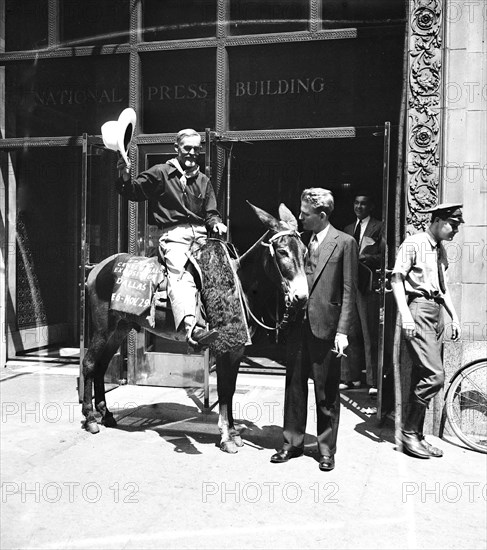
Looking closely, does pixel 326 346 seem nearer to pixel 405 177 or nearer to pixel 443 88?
pixel 405 177

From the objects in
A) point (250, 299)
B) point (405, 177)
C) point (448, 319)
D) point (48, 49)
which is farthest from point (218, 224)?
point (48, 49)

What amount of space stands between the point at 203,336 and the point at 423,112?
305cm

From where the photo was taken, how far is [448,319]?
6715 mm

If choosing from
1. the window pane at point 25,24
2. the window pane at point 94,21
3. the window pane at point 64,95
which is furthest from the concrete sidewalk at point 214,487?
the window pane at point 25,24

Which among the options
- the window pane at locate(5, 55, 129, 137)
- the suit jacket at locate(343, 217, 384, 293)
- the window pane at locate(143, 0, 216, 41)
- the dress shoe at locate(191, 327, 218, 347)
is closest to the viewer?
the dress shoe at locate(191, 327, 218, 347)

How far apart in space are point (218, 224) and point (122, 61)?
4.08 meters

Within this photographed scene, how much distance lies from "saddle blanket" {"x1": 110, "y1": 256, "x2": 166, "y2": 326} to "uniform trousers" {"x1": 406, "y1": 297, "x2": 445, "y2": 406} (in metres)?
2.39

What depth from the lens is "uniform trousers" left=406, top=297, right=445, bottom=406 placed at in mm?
6172

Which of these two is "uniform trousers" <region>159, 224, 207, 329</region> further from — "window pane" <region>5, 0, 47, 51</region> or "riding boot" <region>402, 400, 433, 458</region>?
"window pane" <region>5, 0, 47, 51</region>

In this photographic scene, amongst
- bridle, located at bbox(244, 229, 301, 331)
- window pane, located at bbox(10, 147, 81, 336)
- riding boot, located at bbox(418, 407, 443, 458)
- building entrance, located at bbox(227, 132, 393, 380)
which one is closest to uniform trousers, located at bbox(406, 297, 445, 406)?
riding boot, located at bbox(418, 407, 443, 458)

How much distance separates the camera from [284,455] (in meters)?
5.99

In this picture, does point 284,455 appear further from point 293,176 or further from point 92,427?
point 293,176

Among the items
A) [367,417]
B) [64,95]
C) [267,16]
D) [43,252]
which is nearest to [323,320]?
[367,417]

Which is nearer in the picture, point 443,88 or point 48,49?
point 443,88
